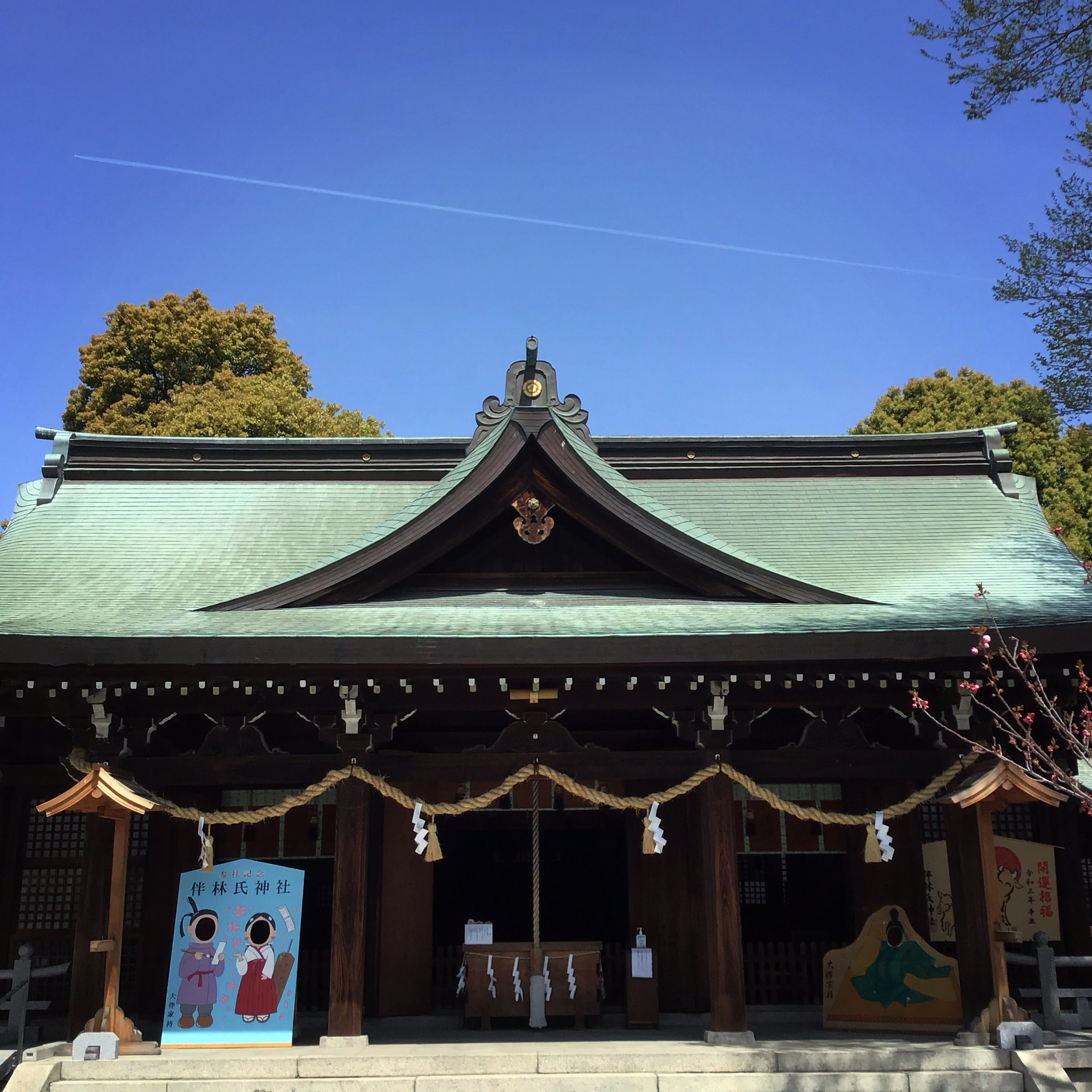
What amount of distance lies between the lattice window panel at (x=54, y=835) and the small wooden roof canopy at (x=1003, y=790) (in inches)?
359

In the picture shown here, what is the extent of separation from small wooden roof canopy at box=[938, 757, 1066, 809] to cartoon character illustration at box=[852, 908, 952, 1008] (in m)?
1.99

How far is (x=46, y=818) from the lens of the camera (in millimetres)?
11531

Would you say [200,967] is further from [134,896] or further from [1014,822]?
[1014,822]

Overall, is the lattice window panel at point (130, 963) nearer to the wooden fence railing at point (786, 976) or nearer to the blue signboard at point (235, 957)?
the blue signboard at point (235, 957)

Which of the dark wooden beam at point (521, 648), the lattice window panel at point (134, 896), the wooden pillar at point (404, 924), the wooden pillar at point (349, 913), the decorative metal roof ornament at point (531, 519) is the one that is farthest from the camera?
the lattice window panel at point (134, 896)

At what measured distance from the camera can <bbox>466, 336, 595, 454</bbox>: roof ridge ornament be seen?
1120 cm

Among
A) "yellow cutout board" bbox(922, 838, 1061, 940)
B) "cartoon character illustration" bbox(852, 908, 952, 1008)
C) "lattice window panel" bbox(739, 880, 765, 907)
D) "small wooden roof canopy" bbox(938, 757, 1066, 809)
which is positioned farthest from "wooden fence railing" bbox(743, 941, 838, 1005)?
"small wooden roof canopy" bbox(938, 757, 1066, 809)

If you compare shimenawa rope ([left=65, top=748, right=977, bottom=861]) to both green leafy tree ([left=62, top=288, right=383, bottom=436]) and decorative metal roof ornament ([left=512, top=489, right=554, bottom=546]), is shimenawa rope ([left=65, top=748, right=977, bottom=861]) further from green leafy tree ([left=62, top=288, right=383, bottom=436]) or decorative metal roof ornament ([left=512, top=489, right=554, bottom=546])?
green leafy tree ([left=62, top=288, right=383, bottom=436])

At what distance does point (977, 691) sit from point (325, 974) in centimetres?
753

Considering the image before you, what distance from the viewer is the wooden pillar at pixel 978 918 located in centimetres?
904

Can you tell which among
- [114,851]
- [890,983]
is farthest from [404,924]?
[890,983]

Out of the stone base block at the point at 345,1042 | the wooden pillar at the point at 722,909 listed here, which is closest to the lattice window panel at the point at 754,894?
the wooden pillar at the point at 722,909

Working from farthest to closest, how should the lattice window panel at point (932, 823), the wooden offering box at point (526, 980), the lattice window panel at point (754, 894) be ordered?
the lattice window panel at point (754, 894), the lattice window panel at point (932, 823), the wooden offering box at point (526, 980)

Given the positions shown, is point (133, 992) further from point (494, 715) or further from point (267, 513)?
point (267, 513)
